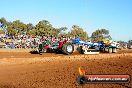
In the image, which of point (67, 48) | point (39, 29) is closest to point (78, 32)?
point (39, 29)

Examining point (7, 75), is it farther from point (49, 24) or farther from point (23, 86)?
point (49, 24)

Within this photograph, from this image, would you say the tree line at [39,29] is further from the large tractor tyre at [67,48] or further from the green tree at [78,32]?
the large tractor tyre at [67,48]

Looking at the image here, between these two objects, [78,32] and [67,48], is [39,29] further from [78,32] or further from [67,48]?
[67,48]

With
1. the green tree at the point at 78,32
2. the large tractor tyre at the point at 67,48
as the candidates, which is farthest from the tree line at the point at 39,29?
the large tractor tyre at the point at 67,48

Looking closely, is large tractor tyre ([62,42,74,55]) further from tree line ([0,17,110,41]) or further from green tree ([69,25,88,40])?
green tree ([69,25,88,40])

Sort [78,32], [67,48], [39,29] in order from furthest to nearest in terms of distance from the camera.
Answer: [78,32] → [39,29] → [67,48]

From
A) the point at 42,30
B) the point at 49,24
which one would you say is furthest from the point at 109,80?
the point at 49,24

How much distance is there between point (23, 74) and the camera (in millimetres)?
10594

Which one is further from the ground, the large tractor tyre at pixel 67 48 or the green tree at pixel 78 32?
the green tree at pixel 78 32

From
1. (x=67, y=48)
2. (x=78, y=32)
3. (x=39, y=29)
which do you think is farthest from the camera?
(x=78, y=32)

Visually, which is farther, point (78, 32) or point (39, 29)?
point (78, 32)

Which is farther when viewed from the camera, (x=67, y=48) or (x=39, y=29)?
(x=39, y=29)

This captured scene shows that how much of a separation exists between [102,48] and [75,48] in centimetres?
410

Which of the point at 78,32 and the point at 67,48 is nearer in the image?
the point at 67,48
